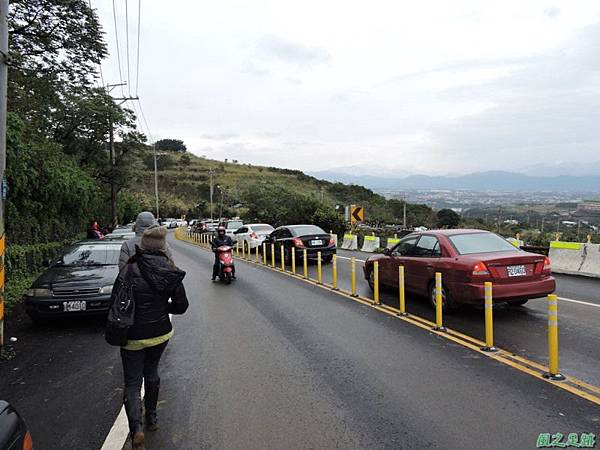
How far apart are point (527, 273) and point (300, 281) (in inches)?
262

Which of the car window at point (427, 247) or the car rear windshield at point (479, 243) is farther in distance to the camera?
the car window at point (427, 247)

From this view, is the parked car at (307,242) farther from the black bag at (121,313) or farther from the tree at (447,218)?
the tree at (447,218)

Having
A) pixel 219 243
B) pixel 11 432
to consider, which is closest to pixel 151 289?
pixel 11 432

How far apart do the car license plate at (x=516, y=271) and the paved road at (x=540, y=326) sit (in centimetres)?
76

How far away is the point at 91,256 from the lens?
29.6 ft

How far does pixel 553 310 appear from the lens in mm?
5016

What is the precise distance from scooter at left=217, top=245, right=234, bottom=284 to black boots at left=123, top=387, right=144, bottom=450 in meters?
9.17

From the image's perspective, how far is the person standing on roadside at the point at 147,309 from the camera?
12.3 feet

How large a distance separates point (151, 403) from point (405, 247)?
670 cm

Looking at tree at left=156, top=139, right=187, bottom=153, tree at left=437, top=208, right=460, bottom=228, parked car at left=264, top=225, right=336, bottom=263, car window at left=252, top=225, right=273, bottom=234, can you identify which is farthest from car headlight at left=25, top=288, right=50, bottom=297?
tree at left=156, top=139, right=187, bottom=153

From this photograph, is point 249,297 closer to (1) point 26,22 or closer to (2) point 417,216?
(1) point 26,22

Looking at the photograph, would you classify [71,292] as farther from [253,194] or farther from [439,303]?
[253,194]

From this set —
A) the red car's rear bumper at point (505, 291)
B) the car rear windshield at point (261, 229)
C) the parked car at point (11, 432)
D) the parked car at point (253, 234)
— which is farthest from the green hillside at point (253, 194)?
the parked car at point (11, 432)

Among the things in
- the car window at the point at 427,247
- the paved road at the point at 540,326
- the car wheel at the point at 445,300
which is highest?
the car window at the point at 427,247
